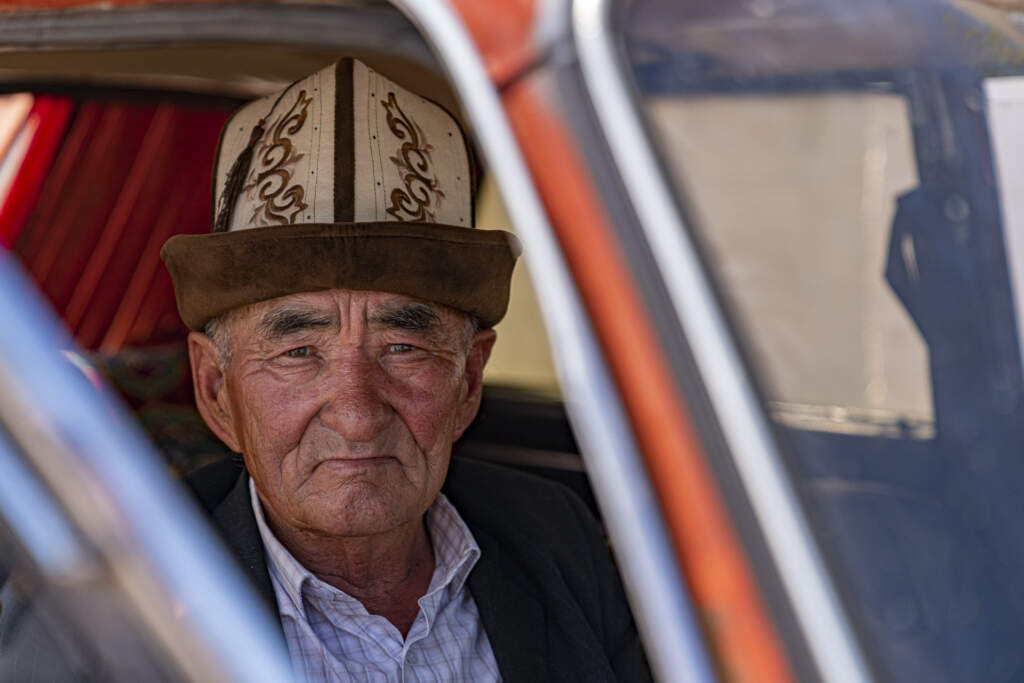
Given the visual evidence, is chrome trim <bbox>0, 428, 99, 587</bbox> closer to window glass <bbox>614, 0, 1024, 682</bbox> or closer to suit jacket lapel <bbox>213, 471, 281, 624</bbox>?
window glass <bbox>614, 0, 1024, 682</bbox>

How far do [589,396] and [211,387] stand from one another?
1208 mm

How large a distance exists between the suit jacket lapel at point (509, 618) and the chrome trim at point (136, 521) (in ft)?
3.22

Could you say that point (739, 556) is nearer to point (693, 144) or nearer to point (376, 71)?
point (693, 144)

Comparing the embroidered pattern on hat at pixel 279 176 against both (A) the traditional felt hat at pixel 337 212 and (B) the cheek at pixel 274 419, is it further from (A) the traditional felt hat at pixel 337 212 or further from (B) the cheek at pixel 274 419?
(B) the cheek at pixel 274 419

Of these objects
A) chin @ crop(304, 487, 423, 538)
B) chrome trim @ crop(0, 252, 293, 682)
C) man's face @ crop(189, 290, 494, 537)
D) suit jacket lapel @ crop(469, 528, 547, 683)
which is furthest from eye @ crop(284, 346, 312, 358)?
chrome trim @ crop(0, 252, 293, 682)

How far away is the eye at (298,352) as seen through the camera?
1.84 m

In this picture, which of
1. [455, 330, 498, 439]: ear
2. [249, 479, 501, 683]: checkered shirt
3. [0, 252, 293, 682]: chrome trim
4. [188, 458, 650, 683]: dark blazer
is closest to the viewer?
[0, 252, 293, 682]: chrome trim

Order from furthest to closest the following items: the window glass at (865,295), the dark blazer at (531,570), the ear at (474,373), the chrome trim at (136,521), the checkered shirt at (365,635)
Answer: the ear at (474,373)
the dark blazer at (531,570)
the checkered shirt at (365,635)
the window glass at (865,295)
the chrome trim at (136,521)

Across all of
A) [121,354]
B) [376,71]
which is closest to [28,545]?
[376,71]

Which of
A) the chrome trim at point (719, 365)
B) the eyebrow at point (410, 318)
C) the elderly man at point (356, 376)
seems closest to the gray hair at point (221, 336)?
the elderly man at point (356, 376)

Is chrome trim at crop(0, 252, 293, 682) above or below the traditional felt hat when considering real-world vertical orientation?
below

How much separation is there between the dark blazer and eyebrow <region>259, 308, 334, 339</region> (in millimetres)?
319

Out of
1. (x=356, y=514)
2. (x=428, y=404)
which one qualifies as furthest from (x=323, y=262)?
(x=356, y=514)

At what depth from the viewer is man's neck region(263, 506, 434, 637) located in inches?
76.7
